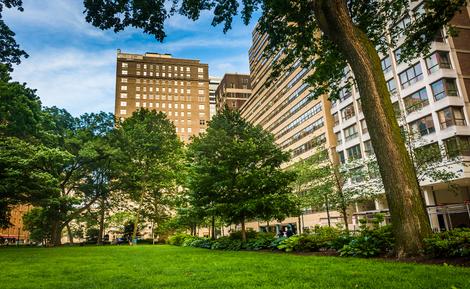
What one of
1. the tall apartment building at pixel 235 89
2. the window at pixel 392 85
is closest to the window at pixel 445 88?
the window at pixel 392 85

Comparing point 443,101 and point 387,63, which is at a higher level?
point 387,63

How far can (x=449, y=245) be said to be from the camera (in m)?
8.14

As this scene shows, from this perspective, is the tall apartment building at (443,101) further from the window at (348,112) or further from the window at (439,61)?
the window at (348,112)

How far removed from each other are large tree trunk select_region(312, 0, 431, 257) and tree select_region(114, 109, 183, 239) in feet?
100

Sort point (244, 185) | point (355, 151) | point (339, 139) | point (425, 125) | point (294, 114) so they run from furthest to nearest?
point (294, 114)
point (339, 139)
point (355, 151)
point (425, 125)
point (244, 185)

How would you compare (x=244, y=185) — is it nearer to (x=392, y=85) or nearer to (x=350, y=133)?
(x=392, y=85)

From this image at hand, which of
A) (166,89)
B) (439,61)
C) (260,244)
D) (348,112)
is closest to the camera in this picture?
(260,244)

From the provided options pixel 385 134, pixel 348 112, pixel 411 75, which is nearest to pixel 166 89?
pixel 348 112

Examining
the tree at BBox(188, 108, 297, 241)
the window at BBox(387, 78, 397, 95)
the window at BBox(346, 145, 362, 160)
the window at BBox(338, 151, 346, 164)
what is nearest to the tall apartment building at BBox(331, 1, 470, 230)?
the window at BBox(387, 78, 397, 95)

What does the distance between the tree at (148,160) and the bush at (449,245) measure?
3283cm

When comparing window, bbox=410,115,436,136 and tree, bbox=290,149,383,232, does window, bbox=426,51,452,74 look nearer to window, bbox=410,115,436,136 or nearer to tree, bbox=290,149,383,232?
window, bbox=410,115,436,136

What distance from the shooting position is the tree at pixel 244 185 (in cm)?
2055

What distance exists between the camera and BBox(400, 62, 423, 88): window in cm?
3644

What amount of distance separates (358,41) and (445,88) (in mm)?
29931
